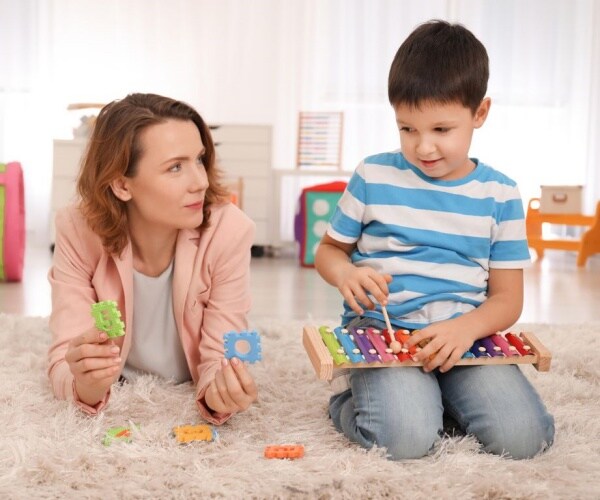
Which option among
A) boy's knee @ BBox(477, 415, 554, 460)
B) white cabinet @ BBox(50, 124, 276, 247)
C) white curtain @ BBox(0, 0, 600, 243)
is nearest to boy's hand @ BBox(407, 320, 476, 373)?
boy's knee @ BBox(477, 415, 554, 460)

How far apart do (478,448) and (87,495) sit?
541 millimetres

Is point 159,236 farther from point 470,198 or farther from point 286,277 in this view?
point 286,277

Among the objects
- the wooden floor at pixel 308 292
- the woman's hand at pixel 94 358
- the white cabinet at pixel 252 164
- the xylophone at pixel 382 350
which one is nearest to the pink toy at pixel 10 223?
the wooden floor at pixel 308 292

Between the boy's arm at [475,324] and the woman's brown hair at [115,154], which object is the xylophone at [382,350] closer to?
the boy's arm at [475,324]

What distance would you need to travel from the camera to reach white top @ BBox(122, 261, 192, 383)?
143 cm

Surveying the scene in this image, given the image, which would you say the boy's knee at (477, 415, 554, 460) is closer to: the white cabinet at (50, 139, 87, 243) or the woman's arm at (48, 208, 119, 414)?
the woman's arm at (48, 208, 119, 414)

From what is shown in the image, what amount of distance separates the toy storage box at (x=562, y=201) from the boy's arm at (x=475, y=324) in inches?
94.8

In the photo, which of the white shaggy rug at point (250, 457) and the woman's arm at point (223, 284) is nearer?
the white shaggy rug at point (250, 457)

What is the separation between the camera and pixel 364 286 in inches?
47.1

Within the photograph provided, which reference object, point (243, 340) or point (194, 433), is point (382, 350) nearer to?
point (243, 340)

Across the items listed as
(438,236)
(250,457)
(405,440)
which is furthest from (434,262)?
Result: (250,457)

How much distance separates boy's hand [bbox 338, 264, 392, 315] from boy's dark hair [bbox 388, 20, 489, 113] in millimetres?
252

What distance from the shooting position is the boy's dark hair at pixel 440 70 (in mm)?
1192

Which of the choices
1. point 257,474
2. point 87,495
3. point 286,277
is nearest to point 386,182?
point 257,474
